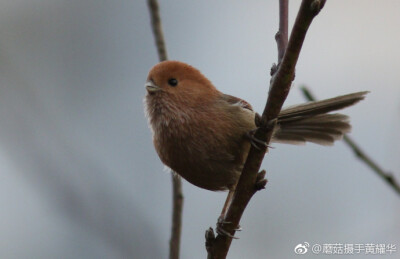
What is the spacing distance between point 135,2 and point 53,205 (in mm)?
5698

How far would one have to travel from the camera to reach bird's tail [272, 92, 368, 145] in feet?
14.3

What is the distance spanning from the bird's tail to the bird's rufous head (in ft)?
2.15

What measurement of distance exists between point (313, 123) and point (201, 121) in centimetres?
108

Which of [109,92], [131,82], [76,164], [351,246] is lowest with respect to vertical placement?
[76,164]

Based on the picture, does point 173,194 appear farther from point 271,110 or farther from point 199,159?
point 271,110

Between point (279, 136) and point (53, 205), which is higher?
point (279, 136)

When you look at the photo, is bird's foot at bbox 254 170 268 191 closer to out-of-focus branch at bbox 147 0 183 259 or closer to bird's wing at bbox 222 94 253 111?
out-of-focus branch at bbox 147 0 183 259

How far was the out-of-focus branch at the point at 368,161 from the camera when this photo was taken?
9.50ft

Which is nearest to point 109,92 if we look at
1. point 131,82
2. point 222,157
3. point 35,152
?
point 131,82

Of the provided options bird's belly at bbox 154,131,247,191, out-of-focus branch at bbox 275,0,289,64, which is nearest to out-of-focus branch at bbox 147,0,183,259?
bird's belly at bbox 154,131,247,191

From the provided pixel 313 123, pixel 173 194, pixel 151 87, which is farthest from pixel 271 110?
pixel 313 123

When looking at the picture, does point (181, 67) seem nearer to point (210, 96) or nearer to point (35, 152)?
point (210, 96)

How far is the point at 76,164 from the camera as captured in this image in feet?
10.6

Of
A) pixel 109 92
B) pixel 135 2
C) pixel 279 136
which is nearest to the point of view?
pixel 279 136
